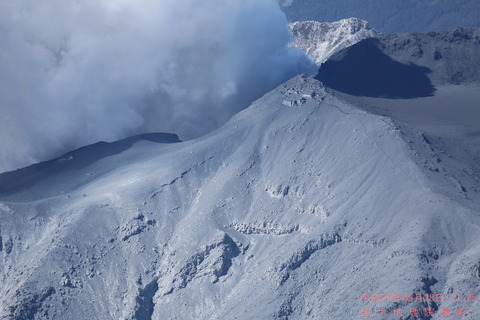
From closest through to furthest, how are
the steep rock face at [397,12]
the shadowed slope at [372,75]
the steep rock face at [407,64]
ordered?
1. the shadowed slope at [372,75]
2. the steep rock face at [407,64]
3. the steep rock face at [397,12]

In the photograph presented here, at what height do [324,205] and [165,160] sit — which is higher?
[165,160]

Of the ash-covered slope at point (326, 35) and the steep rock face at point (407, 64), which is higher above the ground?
the ash-covered slope at point (326, 35)

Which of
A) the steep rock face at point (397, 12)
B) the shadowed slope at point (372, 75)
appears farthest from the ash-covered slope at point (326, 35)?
the steep rock face at point (397, 12)

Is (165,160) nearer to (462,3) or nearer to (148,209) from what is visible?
(148,209)

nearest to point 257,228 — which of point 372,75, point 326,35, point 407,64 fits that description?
point 372,75

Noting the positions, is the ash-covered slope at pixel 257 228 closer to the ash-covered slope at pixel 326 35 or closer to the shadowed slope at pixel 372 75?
the shadowed slope at pixel 372 75

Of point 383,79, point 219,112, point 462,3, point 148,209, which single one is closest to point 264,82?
point 219,112

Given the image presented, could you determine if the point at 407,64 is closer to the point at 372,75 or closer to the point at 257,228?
the point at 372,75
